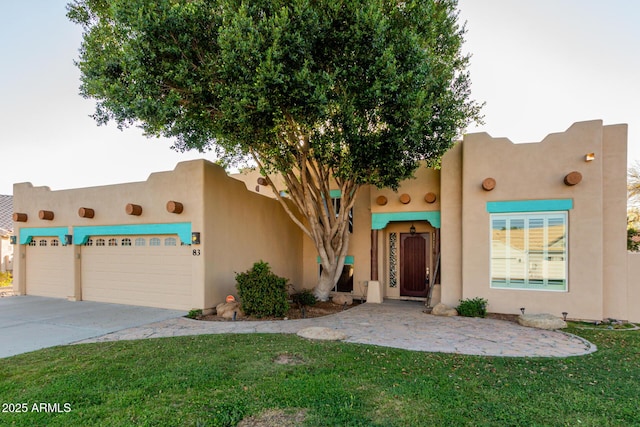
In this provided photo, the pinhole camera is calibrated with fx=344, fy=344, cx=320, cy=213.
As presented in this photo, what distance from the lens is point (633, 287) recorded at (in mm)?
8578

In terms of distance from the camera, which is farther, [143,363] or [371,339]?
[371,339]

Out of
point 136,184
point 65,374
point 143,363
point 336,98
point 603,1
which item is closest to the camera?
point 65,374

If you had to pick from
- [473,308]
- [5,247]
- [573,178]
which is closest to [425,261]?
[473,308]

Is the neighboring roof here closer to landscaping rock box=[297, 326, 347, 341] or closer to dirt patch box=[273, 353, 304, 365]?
landscaping rock box=[297, 326, 347, 341]

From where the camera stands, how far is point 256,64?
6750 millimetres

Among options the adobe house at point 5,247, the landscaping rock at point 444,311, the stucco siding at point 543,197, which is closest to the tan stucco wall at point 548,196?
the stucco siding at point 543,197

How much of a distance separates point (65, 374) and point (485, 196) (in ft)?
31.7

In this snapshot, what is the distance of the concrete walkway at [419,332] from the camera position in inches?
244

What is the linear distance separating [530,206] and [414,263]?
4.36m

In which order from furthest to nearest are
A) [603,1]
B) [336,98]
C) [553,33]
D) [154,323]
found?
[553,33] → [603,1] → [154,323] → [336,98]

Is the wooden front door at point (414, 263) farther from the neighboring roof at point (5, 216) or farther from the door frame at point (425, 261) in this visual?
the neighboring roof at point (5, 216)

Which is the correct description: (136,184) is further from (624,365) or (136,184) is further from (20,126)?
(624,365)

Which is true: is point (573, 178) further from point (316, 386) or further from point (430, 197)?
point (316, 386)

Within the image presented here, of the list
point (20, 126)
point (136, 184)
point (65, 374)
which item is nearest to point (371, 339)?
point (65, 374)
